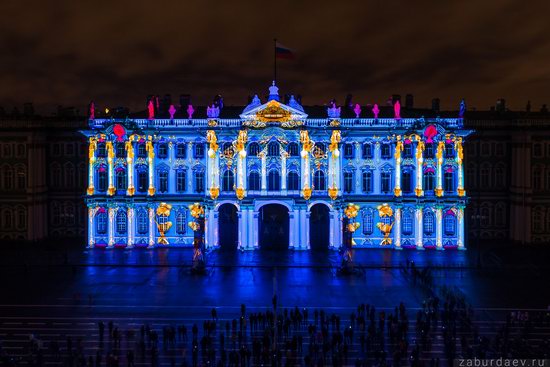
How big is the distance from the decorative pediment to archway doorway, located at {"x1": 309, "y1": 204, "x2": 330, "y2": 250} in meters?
10.5

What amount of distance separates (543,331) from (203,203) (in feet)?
141

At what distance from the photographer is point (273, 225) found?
250 feet

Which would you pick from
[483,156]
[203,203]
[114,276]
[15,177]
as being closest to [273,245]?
[203,203]

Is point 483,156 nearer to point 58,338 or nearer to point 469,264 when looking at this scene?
point 469,264

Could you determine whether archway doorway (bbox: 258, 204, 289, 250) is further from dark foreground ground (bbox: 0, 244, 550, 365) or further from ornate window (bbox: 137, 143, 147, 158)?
ornate window (bbox: 137, 143, 147, 158)

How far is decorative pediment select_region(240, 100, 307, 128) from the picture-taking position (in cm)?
7375

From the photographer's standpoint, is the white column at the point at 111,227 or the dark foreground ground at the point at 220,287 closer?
the dark foreground ground at the point at 220,287

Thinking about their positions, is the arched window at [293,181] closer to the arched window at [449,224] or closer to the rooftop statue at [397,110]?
the rooftop statue at [397,110]

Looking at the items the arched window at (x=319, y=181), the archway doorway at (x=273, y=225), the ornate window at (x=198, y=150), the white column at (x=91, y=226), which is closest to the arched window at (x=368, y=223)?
the arched window at (x=319, y=181)

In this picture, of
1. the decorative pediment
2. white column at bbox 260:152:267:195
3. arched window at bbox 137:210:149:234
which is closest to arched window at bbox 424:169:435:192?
the decorative pediment

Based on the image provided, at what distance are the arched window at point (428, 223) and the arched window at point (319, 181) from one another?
40.9 ft

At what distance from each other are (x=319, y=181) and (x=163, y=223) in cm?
1930

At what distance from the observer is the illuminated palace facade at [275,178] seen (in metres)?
74.4

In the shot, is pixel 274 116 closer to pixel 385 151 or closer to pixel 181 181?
pixel 181 181
